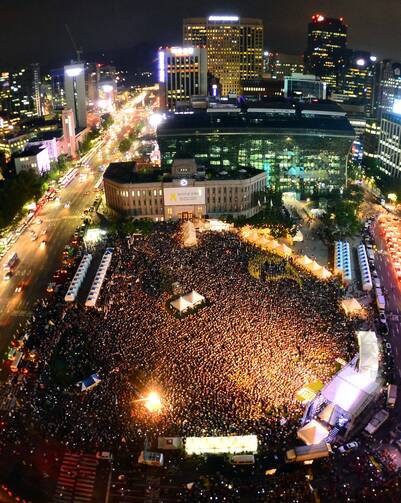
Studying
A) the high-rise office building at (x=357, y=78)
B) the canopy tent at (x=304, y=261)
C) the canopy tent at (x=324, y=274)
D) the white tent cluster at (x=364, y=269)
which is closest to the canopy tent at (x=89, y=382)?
the canopy tent at (x=324, y=274)

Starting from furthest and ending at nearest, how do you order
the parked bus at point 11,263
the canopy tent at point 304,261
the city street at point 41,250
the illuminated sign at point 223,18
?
the illuminated sign at point 223,18 < the parked bus at point 11,263 < the canopy tent at point 304,261 < the city street at point 41,250

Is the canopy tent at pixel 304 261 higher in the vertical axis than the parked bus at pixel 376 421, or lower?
higher

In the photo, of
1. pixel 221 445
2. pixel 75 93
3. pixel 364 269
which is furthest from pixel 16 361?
pixel 75 93

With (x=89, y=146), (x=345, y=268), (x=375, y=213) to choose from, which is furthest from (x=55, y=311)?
(x=89, y=146)

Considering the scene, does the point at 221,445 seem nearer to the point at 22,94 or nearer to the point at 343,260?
the point at 343,260

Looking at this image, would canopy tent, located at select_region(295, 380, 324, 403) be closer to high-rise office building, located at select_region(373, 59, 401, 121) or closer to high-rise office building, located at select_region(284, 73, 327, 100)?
high-rise office building, located at select_region(284, 73, 327, 100)

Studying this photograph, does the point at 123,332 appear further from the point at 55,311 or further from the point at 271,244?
the point at 271,244

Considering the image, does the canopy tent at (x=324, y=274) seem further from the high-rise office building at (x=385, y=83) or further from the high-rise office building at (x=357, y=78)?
the high-rise office building at (x=357, y=78)

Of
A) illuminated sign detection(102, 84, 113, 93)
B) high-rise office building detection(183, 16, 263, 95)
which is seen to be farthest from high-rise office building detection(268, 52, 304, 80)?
illuminated sign detection(102, 84, 113, 93)
